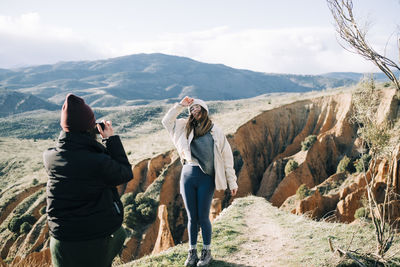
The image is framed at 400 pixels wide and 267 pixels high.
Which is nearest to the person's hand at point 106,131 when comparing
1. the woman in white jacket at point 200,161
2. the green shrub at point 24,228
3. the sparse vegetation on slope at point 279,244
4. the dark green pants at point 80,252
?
the dark green pants at point 80,252

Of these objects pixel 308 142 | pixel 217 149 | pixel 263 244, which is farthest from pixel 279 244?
pixel 308 142

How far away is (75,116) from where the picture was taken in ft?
8.42

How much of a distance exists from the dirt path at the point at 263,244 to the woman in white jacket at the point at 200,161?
133cm

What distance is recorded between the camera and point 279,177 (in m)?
22.9

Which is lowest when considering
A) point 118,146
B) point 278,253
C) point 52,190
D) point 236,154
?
point 236,154

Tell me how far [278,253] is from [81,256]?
4147 mm

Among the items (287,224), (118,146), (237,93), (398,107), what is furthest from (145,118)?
(237,93)

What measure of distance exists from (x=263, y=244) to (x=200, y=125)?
11.3ft

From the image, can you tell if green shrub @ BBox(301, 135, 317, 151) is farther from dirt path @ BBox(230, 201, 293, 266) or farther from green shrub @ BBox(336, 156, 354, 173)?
dirt path @ BBox(230, 201, 293, 266)

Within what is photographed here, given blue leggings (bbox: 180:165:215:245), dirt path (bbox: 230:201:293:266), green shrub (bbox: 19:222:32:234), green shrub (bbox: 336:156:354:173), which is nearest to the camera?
blue leggings (bbox: 180:165:215:245)

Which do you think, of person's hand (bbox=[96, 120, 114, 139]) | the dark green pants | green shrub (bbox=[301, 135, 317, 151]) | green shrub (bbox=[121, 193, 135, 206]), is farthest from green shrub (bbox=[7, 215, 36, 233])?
green shrub (bbox=[301, 135, 317, 151])

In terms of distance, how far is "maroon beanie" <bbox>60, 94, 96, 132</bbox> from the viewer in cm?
255

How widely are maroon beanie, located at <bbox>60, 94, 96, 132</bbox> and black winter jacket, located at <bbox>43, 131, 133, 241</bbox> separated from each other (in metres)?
0.07

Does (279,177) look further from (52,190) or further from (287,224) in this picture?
(52,190)
